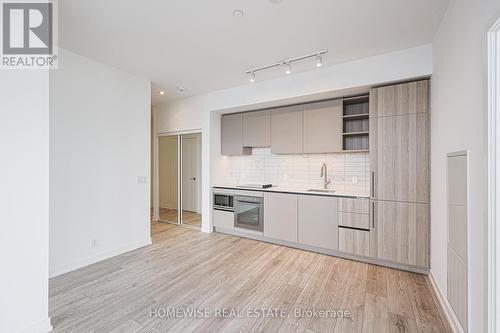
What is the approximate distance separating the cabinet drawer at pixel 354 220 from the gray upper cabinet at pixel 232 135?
7.30ft

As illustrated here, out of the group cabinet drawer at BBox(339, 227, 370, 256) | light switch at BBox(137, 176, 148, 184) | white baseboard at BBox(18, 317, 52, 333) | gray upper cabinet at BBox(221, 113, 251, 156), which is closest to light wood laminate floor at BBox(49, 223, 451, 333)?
white baseboard at BBox(18, 317, 52, 333)

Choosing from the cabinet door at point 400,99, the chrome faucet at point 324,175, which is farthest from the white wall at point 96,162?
the cabinet door at point 400,99

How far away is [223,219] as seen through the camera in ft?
14.6

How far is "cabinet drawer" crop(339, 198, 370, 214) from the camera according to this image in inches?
122

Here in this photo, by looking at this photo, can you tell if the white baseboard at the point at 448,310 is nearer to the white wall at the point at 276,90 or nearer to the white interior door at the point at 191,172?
the white wall at the point at 276,90

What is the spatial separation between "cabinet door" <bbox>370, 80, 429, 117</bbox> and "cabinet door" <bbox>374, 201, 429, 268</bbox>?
46.6 inches

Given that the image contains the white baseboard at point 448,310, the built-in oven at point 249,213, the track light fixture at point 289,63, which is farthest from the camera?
the built-in oven at point 249,213

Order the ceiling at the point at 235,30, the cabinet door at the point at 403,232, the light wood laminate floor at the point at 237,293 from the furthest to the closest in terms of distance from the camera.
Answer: the cabinet door at the point at 403,232 < the ceiling at the point at 235,30 < the light wood laminate floor at the point at 237,293

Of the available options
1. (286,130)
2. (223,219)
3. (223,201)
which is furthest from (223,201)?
(286,130)

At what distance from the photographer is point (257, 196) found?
13.3ft

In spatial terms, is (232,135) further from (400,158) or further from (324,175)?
(400,158)

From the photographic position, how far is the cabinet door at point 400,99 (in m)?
2.77
